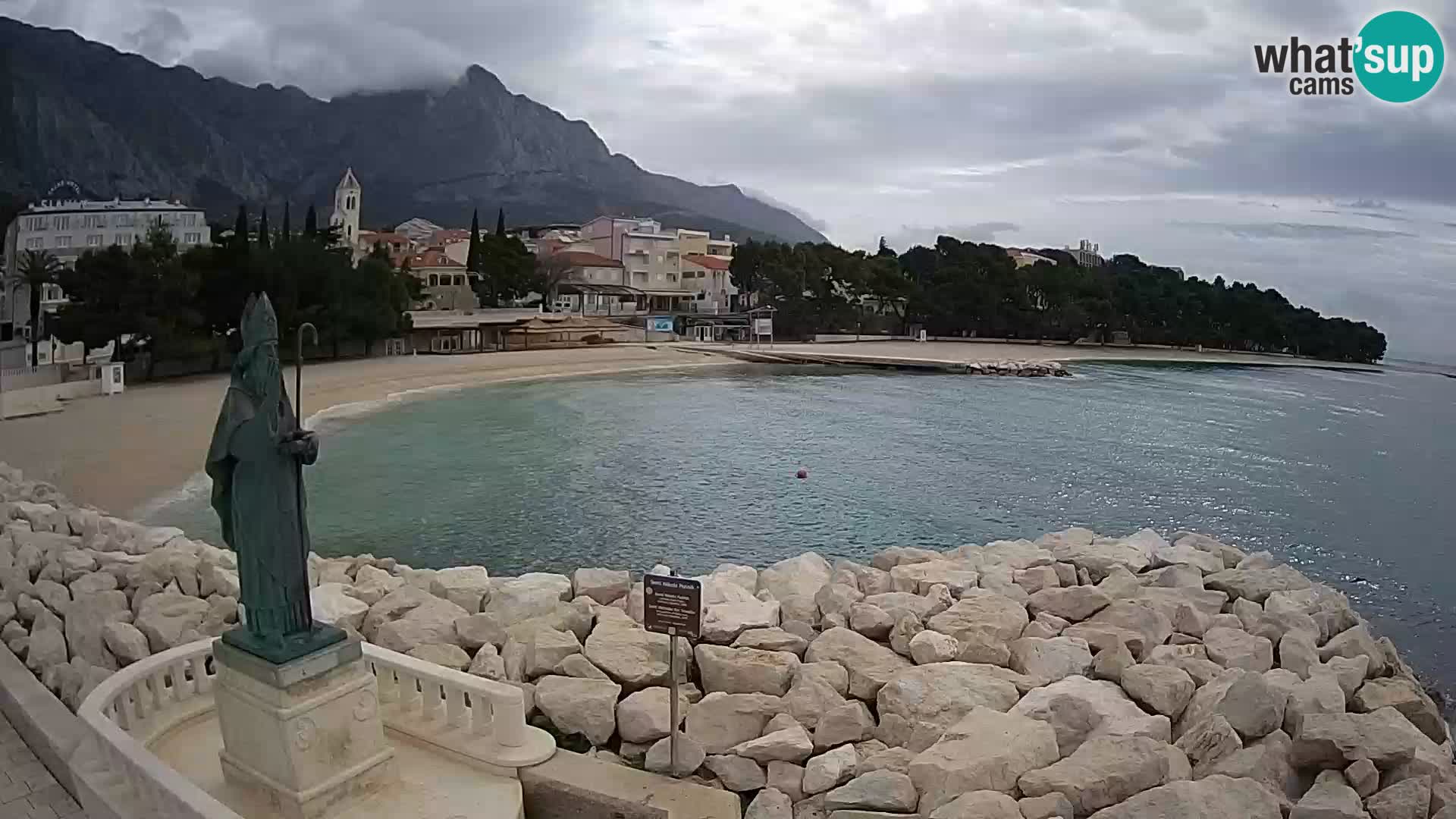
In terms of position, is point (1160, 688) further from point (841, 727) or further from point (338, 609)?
point (338, 609)

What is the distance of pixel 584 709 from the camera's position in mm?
4098

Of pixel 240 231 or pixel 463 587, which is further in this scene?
pixel 240 231

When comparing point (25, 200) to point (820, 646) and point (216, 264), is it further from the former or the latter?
point (820, 646)

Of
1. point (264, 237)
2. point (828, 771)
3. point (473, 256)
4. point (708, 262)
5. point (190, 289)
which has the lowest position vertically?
point (828, 771)

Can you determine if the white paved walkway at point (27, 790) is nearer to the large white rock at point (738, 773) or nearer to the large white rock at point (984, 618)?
the large white rock at point (738, 773)

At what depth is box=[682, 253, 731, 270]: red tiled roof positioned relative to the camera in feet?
140

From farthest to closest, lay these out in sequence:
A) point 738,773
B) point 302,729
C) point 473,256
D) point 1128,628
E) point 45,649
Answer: point 473,256, point 1128,628, point 45,649, point 738,773, point 302,729

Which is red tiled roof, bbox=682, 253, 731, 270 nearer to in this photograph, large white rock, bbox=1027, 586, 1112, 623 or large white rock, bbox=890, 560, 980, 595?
large white rock, bbox=890, 560, 980, 595

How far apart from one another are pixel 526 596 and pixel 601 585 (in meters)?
0.50

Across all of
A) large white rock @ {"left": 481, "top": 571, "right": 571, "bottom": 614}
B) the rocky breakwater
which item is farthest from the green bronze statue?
large white rock @ {"left": 481, "top": 571, "right": 571, "bottom": 614}

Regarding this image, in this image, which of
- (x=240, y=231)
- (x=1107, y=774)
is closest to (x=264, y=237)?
(x=240, y=231)

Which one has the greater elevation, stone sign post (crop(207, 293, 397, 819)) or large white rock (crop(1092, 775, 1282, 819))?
stone sign post (crop(207, 293, 397, 819))

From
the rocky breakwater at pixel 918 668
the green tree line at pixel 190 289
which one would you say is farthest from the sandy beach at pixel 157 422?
the rocky breakwater at pixel 918 668

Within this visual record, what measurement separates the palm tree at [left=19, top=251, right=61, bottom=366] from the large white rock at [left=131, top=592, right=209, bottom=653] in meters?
9.20
